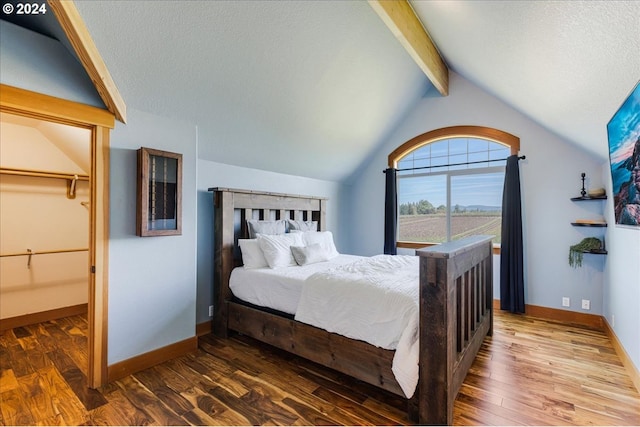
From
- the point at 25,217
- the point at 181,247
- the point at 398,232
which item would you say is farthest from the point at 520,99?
the point at 25,217

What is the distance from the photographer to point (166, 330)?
2.51 m

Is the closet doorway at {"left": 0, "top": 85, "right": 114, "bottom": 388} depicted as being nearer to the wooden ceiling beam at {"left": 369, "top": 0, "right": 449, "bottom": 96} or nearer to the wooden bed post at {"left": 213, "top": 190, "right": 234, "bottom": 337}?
the wooden bed post at {"left": 213, "top": 190, "right": 234, "bottom": 337}

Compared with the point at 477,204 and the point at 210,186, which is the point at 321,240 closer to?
the point at 210,186

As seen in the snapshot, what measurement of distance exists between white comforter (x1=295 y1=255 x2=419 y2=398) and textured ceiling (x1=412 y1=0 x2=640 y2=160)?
1.67 meters

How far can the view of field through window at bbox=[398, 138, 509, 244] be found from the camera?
13.3 feet

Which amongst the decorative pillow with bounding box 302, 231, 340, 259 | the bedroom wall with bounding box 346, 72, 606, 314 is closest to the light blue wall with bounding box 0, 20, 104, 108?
the decorative pillow with bounding box 302, 231, 340, 259

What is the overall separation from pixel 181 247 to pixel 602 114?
3533mm

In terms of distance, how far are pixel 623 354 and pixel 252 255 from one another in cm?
337

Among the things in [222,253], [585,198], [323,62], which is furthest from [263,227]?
[585,198]

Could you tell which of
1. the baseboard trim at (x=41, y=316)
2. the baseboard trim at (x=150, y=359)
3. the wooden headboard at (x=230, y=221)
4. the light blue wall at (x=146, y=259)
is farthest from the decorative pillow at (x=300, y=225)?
the baseboard trim at (x=41, y=316)

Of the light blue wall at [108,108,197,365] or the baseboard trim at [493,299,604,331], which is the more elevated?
the light blue wall at [108,108,197,365]

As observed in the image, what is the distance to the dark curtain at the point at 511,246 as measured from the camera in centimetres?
364

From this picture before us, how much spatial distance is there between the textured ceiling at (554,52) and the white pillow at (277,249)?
2.53 m

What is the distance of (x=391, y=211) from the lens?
15.5ft
